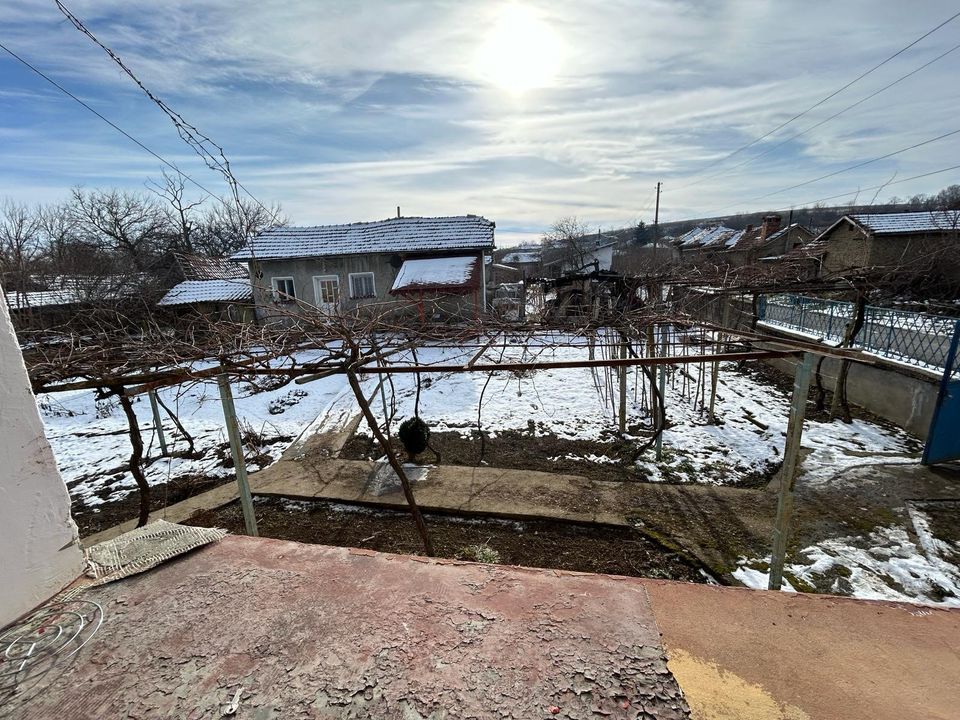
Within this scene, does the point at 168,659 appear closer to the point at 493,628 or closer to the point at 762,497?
the point at 493,628

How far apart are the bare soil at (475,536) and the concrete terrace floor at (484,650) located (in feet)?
7.77

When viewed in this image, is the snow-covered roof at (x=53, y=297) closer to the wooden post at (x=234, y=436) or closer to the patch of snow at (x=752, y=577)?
the wooden post at (x=234, y=436)

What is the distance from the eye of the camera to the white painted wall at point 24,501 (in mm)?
962

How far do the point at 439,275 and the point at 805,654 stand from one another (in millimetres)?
12396

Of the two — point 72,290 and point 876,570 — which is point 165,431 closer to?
point 72,290

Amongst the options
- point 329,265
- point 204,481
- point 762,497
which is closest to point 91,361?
point 204,481

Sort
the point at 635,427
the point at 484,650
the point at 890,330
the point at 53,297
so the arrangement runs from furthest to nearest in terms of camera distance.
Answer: the point at 53,297 → the point at 890,330 → the point at 635,427 → the point at 484,650

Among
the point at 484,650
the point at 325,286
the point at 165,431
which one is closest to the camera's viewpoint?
the point at 484,650

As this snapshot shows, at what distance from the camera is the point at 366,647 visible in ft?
2.97

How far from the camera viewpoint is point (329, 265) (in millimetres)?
14133

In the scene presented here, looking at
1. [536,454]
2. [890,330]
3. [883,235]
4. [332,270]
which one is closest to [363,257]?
[332,270]

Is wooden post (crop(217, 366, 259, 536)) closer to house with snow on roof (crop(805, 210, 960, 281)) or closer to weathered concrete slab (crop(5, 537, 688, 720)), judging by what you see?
weathered concrete slab (crop(5, 537, 688, 720))

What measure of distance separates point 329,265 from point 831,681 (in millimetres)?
15243

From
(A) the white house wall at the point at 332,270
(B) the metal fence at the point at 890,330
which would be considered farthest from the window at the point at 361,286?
(B) the metal fence at the point at 890,330
